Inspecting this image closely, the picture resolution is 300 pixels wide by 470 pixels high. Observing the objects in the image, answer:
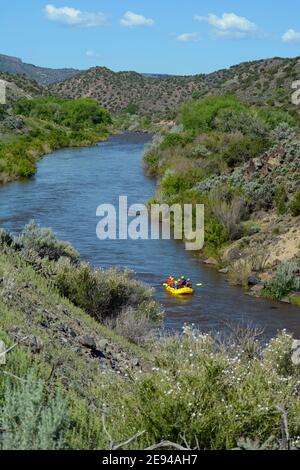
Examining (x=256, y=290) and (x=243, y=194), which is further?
(x=243, y=194)

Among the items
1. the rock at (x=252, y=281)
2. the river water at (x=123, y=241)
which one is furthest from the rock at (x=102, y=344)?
the rock at (x=252, y=281)

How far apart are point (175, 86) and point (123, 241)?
4450 inches

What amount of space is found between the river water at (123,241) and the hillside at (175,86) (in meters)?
34.3

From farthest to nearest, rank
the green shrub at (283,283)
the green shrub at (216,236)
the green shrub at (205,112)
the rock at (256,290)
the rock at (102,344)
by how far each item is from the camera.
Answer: the green shrub at (205,112) → the green shrub at (216,236) → the rock at (256,290) → the green shrub at (283,283) → the rock at (102,344)

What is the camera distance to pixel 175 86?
451 ft

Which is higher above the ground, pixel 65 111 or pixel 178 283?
pixel 65 111

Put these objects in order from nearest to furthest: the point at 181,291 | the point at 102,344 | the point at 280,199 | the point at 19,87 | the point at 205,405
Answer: the point at 205,405 < the point at 102,344 < the point at 181,291 < the point at 280,199 < the point at 19,87

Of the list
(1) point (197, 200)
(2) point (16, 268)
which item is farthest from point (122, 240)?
(2) point (16, 268)

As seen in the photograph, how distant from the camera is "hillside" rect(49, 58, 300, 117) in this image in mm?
88125

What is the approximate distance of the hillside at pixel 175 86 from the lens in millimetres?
88125

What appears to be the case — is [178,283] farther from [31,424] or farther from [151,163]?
[151,163]

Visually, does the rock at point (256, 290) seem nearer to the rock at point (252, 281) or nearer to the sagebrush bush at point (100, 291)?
the rock at point (252, 281)

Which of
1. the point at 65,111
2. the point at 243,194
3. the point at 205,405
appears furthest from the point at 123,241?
the point at 65,111

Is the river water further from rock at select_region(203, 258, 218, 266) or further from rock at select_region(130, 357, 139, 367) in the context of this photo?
rock at select_region(130, 357, 139, 367)
